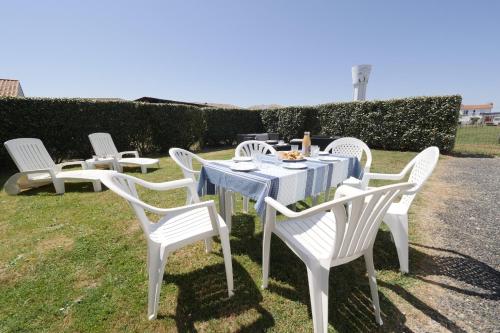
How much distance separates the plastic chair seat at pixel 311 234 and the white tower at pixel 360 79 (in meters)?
14.2

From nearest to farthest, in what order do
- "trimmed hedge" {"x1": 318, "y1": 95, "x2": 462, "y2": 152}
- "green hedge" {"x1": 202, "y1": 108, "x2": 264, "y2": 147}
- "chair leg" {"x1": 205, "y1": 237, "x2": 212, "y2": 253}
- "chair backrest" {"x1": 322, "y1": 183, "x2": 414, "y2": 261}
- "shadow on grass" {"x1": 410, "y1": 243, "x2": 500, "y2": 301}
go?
"chair backrest" {"x1": 322, "y1": 183, "x2": 414, "y2": 261} < "shadow on grass" {"x1": 410, "y1": 243, "x2": 500, "y2": 301} < "chair leg" {"x1": 205, "y1": 237, "x2": 212, "y2": 253} < "trimmed hedge" {"x1": 318, "y1": 95, "x2": 462, "y2": 152} < "green hedge" {"x1": 202, "y1": 108, "x2": 264, "y2": 147}

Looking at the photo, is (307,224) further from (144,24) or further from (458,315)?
(144,24)

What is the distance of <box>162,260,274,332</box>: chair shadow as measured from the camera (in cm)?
154

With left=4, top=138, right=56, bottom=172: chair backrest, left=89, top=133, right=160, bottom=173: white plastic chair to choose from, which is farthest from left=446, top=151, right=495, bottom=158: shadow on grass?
left=4, top=138, right=56, bottom=172: chair backrest

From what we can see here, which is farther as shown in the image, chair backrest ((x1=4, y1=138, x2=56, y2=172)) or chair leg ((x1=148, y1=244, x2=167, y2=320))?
chair backrest ((x1=4, y1=138, x2=56, y2=172))

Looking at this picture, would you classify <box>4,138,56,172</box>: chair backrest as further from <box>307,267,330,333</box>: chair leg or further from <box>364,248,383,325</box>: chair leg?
<box>364,248,383,325</box>: chair leg

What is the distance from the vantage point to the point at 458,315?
1547 millimetres

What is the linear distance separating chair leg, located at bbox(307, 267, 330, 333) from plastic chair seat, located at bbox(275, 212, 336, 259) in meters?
0.10

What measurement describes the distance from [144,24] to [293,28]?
7080mm

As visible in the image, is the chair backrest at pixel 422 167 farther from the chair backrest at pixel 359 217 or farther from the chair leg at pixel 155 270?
the chair leg at pixel 155 270

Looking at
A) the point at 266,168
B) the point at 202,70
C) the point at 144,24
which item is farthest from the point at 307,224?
the point at 202,70

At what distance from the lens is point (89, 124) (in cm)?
739

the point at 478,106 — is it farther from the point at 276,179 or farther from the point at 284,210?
the point at 284,210

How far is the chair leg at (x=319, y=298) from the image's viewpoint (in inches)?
46.9
